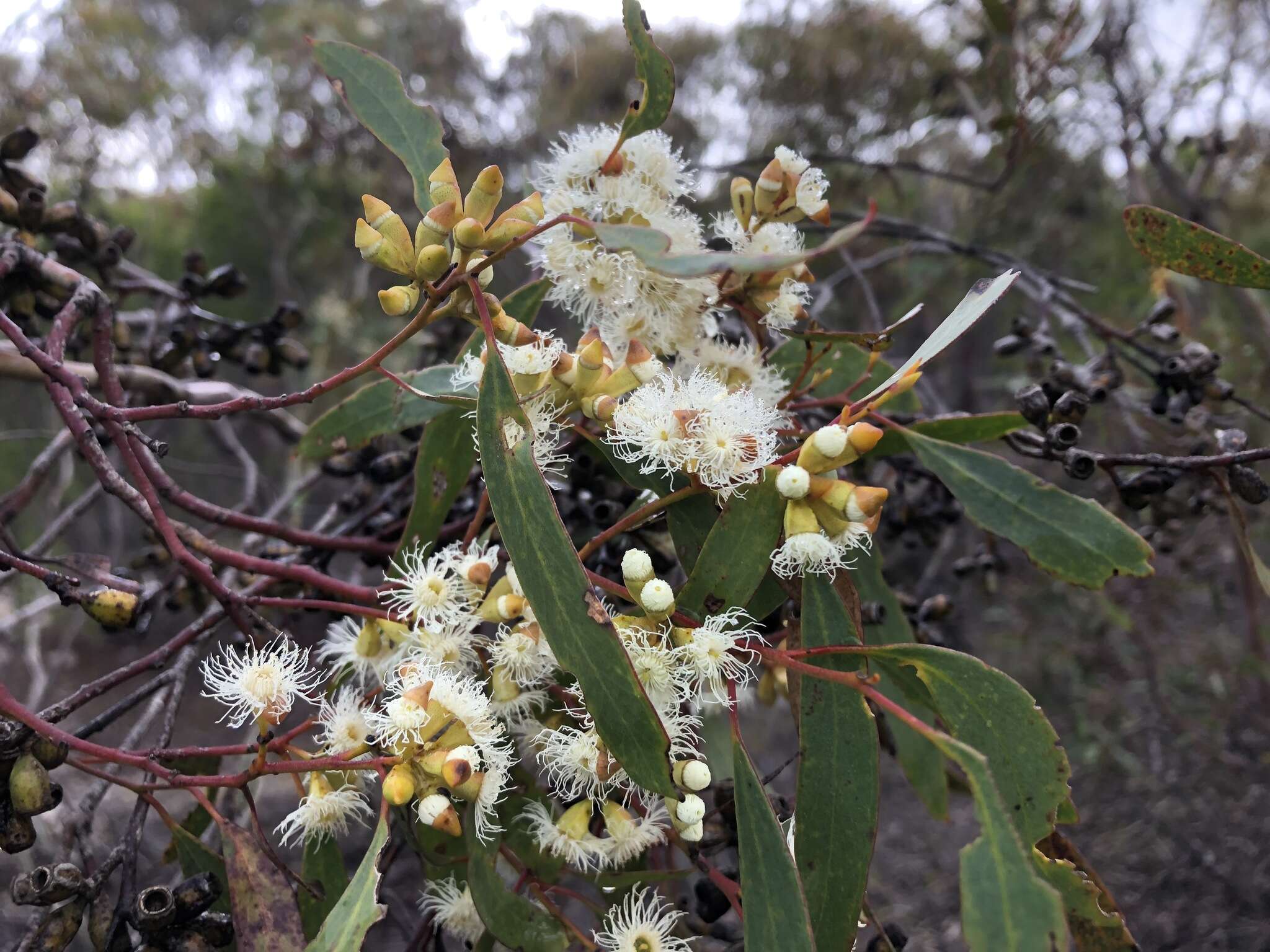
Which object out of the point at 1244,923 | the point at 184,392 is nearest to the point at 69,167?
the point at 184,392

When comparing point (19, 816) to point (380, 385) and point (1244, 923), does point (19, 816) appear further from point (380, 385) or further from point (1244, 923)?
point (1244, 923)

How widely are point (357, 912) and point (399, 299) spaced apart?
0.38m

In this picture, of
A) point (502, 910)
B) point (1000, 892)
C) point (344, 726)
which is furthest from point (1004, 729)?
point (344, 726)

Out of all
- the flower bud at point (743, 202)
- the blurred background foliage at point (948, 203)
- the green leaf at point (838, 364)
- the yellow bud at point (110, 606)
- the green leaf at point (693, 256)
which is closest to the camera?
the green leaf at point (693, 256)

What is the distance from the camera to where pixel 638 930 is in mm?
563

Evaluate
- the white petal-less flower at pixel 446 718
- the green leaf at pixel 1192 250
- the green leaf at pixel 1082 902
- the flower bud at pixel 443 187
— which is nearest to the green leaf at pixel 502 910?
the white petal-less flower at pixel 446 718

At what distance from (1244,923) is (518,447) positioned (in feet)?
7.02

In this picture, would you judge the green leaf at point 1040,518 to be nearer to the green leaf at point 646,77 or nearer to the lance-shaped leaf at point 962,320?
the lance-shaped leaf at point 962,320

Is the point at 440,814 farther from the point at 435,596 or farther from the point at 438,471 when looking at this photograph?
the point at 438,471

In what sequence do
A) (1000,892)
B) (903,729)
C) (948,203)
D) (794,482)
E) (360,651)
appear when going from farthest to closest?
(948,203)
(903,729)
(360,651)
(794,482)
(1000,892)

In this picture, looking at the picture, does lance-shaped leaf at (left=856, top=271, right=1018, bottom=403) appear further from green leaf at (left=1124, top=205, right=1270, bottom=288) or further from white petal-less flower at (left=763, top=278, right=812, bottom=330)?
green leaf at (left=1124, top=205, right=1270, bottom=288)

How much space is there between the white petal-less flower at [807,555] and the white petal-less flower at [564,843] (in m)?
0.24

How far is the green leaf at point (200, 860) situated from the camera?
63cm

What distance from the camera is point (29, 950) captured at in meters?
0.54
